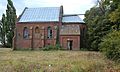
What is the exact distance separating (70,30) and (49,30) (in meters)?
5.32

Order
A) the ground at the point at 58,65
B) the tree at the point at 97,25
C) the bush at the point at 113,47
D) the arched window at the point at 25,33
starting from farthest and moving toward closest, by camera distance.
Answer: the arched window at the point at 25,33, the tree at the point at 97,25, the bush at the point at 113,47, the ground at the point at 58,65

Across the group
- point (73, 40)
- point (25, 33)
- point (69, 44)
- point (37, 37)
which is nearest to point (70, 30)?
point (73, 40)

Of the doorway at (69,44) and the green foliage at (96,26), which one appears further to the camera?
the doorway at (69,44)

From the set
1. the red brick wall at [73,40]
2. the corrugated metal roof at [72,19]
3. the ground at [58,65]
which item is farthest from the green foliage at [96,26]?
the ground at [58,65]

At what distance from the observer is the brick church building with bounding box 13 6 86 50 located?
2569 inches

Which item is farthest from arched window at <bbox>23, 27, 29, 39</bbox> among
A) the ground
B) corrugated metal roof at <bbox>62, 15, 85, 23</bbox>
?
the ground

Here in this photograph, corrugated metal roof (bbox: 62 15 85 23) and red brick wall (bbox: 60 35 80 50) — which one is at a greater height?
corrugated metal roof (bbox: 62 15 85 23)

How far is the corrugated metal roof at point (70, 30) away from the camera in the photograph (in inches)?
2559

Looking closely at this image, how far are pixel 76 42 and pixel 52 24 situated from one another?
686 cm

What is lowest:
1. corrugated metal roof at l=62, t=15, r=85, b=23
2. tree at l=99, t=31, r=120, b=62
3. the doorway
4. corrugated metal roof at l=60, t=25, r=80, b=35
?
the doorway

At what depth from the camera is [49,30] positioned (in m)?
68.0

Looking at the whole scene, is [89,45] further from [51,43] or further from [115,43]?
[115,43]

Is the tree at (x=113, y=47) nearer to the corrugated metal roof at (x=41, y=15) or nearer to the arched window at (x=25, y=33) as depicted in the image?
the corrugated metal roof at (x=41, y=15)

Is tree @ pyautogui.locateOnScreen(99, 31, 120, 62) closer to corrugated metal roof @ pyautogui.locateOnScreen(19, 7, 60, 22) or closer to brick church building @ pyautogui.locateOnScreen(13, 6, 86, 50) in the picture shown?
brick church building @ pyautogui.locateOnScreen(13, 6, 86, 50)
